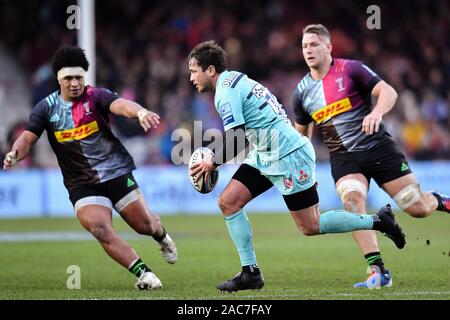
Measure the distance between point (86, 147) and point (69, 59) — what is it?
90 centimetres

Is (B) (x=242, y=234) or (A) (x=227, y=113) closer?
(A) (x=227, y=113)

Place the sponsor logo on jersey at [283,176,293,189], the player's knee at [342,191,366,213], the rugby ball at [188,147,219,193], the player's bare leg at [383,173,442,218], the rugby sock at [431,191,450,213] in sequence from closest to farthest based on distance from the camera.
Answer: the rugby ball at [188,147,219,193] → the sponsor logo on jersey at [283,176,293,189] → the player's knee at [342,191,366,213] → the player's bare leg at [383,173,442,218] → the rugby sock at [431,191,450,213]

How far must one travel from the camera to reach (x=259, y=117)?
27.7 feet

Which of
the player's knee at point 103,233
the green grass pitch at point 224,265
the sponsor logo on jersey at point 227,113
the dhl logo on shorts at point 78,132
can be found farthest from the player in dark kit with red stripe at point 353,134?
the player's knee at point 103,233

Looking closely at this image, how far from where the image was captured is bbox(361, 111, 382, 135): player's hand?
8.46m

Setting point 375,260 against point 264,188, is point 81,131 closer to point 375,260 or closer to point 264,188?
point 264,188

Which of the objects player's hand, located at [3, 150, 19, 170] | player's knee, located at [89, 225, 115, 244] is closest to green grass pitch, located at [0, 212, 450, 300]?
player's knee, located at [89, 225, 115, 244]

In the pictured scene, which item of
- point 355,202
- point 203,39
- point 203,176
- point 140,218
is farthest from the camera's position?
point 203,39

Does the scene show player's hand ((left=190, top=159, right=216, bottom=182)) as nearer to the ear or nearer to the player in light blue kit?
the player in light blue kit

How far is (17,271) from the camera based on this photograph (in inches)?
424

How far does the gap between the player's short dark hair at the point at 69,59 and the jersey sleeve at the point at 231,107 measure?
175cm

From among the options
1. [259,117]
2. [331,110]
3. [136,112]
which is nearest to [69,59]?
[136,112]

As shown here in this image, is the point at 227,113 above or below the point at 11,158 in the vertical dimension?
above
